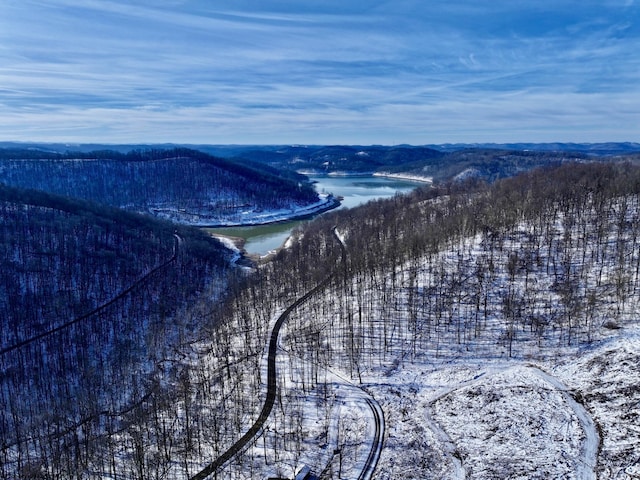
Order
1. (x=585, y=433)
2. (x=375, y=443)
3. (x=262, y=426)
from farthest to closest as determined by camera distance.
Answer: (x=262, y=426) → (x=375, y=443) → (x=585, y=433)

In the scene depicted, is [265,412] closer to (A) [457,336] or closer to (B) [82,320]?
(A) [457,336]

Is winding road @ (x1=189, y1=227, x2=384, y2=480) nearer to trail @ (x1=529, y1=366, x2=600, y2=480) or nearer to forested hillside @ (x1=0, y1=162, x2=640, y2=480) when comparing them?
forested hillside @ (x1=0, y1=162, x2=640, y2=480)

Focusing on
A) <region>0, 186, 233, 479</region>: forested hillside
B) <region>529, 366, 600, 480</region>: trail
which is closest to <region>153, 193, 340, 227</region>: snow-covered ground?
<region>0, 186, 233, 479</region>: forested hillside

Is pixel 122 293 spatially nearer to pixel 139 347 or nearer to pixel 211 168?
pixel 139 347

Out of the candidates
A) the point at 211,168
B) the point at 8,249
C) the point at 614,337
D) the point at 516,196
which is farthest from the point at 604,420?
the point at 211,168

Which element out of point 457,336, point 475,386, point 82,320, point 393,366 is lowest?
point 82,320

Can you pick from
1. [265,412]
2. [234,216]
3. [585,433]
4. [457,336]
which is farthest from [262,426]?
[234,216]
